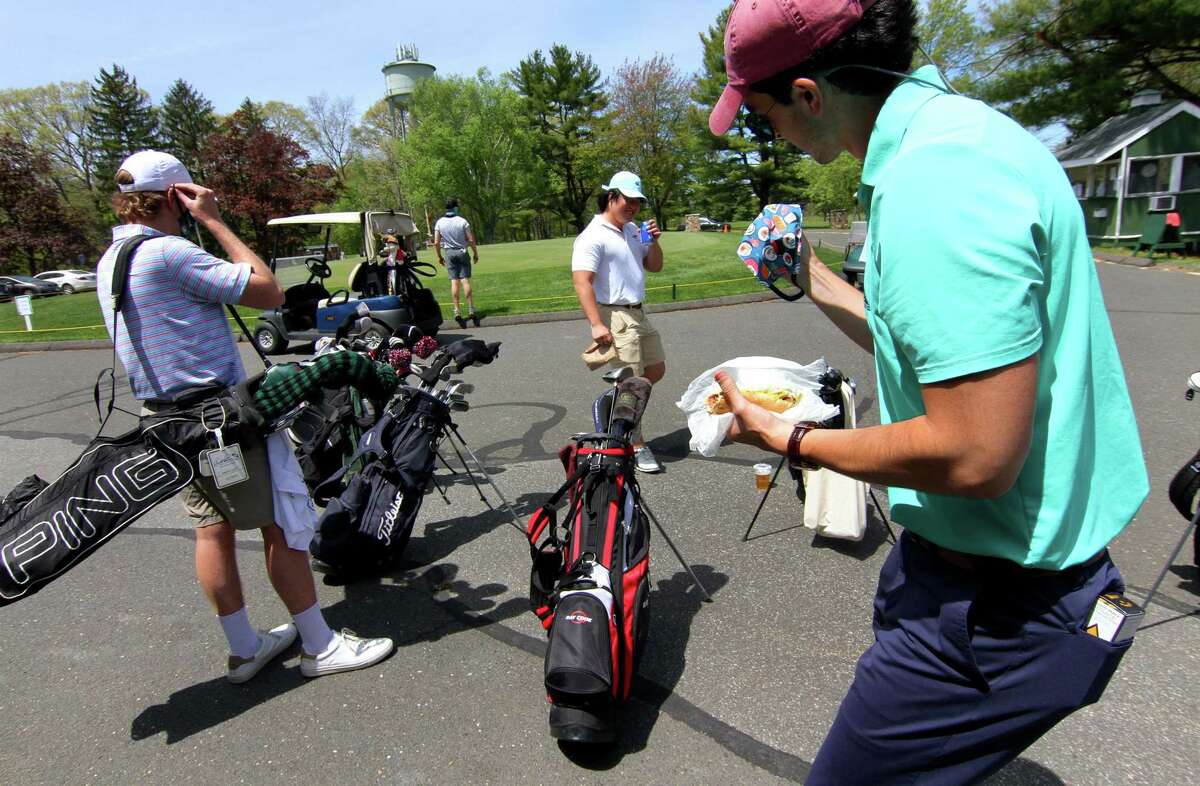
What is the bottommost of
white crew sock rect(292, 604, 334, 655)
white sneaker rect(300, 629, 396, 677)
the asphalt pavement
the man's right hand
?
the asphalt pavement

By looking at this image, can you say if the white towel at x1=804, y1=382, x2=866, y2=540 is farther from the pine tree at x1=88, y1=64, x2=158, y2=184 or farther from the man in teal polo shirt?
the pine tree at x1=88, y1=64, x2=158, y2=184

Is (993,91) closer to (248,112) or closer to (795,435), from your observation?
(795,435)

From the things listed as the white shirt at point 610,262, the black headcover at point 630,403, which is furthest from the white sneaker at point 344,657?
the white shirt at point 610,262

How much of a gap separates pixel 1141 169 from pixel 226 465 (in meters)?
28.7

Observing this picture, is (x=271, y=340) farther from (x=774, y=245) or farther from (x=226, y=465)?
(x=774, y=245)

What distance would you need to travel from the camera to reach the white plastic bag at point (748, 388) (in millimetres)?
1980

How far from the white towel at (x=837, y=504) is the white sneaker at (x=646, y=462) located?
1.50m

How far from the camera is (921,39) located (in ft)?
4.35

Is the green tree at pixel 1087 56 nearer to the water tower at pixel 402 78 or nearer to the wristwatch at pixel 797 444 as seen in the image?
the wristwatch at pixel 797 444

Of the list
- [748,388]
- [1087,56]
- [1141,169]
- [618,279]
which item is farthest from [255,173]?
A: [748,388]

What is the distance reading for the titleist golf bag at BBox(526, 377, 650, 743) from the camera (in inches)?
97.7

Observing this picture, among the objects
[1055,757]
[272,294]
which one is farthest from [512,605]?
[1055,757]

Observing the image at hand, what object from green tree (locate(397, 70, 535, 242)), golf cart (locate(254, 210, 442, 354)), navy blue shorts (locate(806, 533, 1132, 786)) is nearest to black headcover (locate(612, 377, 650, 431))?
navy blue shorts (locate(806, 533, 1132, 786))

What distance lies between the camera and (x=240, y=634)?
305cm
